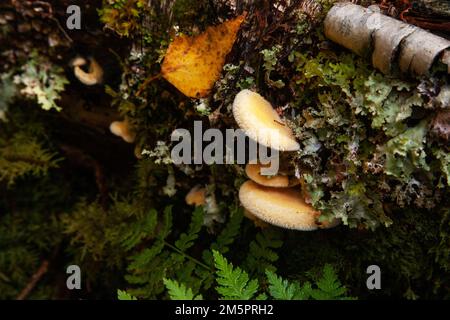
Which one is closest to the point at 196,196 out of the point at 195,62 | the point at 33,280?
the point at 195,62

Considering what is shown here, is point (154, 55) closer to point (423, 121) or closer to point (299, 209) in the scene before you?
point (299, 209)

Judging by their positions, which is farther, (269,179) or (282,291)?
(269,179)

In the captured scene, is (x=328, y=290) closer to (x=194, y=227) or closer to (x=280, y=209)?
(x=280, y=209)

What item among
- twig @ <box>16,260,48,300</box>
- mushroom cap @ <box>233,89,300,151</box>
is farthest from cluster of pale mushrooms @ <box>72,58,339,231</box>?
twig @ <box>16,260,48,300</box>

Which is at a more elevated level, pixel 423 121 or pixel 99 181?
pixel 423 121

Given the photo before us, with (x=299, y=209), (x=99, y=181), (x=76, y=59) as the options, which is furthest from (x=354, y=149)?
(x=99, y=181)
